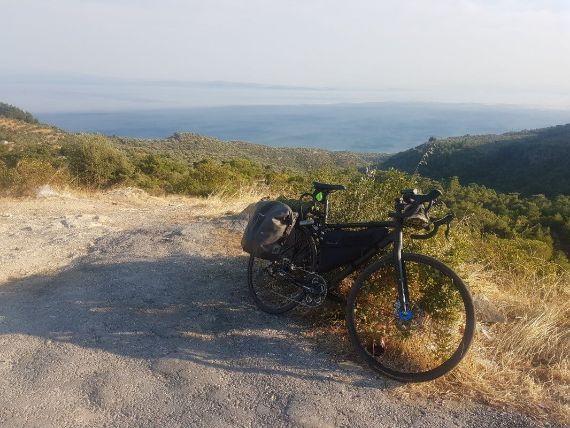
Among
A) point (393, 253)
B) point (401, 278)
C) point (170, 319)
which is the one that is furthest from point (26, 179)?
point (401, 278)

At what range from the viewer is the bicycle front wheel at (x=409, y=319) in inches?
134

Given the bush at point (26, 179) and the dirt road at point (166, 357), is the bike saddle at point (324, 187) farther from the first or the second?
the bush at point (26, 179)

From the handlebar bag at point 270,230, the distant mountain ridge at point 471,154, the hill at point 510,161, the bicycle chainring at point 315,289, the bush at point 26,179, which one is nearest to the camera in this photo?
the bicycle chainring at point 315,289

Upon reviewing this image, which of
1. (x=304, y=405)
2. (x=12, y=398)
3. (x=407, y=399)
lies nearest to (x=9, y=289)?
(x=12, y=398)

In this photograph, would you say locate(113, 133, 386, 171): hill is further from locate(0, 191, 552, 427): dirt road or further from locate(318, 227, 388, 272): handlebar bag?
locate(318, 227, 388, 272): handlebar bag

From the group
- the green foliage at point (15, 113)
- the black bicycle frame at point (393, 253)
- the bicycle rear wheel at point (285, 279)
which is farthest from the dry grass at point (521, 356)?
the green foliage at point (15, 113)

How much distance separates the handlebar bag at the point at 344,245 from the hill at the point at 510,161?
146ft

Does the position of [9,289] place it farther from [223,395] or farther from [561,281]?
[561,281]

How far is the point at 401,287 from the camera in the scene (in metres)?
3.34

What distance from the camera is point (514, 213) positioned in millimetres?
24984

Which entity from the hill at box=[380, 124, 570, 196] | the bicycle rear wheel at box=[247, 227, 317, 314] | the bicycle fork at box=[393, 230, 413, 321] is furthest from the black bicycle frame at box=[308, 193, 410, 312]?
the hill at box=[380, 124, 570, 196]

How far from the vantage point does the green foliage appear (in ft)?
185

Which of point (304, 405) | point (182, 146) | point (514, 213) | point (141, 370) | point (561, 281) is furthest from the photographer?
point (182, 146)

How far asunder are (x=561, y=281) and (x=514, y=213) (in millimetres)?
21323
